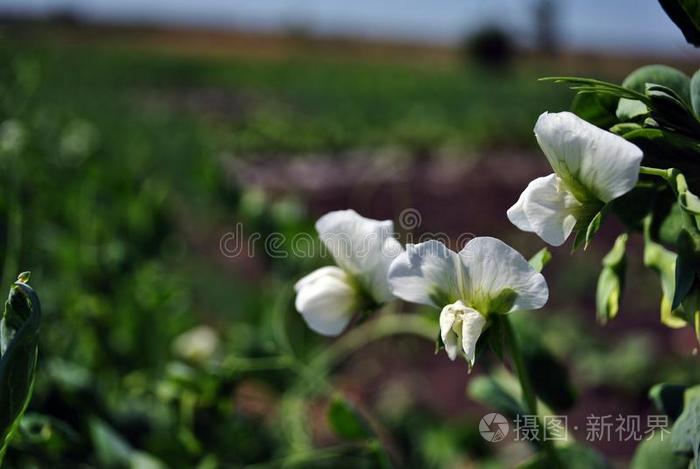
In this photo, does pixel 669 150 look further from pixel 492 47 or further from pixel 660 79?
pixel 492 47

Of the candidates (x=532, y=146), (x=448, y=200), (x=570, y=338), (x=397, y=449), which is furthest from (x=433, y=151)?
(x=397, y=449)

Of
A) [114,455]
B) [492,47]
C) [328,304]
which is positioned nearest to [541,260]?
[328,304]

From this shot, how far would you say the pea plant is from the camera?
280 millimetres

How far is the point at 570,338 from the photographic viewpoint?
2.12m

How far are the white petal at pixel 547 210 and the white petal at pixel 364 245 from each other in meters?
0.07

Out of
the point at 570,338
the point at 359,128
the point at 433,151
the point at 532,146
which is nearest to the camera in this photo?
the point at 570,338

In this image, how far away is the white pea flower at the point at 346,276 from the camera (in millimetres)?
358

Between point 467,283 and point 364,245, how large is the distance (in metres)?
0.06

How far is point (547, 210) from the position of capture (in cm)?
29

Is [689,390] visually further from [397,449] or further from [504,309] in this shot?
[397,449]

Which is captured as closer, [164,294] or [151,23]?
[164,294]

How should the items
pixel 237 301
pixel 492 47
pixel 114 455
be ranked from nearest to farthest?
1. pixel 114 455
2. pixel 237 301
3. pixel 492 47

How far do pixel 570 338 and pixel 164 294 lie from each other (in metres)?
1.53

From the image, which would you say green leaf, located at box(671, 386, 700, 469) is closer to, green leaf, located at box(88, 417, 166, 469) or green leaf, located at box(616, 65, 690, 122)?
green leaf, located at box(616, 65, 690, 122)
